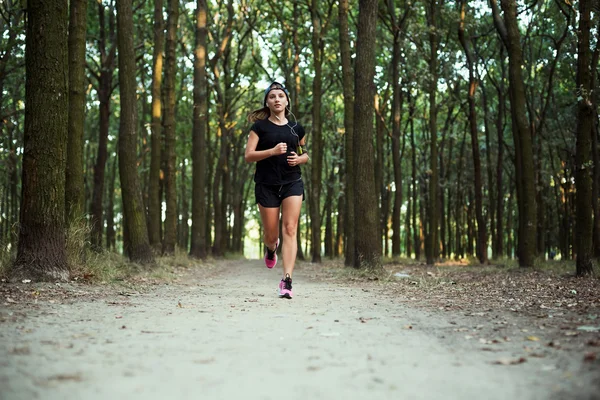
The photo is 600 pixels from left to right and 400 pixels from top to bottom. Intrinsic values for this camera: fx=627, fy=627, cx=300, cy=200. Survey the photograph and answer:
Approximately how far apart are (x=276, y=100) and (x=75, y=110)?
438 cm

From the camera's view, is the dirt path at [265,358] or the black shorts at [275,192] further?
the black shorts at [275,192]

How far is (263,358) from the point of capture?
3707 mm

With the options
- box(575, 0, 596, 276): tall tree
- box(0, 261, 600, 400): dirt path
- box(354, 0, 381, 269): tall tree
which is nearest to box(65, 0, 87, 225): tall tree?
box(0, 261, 600, 400): dirt path

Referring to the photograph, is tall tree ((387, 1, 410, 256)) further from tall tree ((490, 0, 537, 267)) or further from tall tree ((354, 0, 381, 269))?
tall tree ((354, 0, 381, 269))

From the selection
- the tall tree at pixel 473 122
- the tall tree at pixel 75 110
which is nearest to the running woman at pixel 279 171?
the tall tree at pixel 75 110

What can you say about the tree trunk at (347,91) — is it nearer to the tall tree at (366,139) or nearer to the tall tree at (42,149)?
the tall tree at (366,139)

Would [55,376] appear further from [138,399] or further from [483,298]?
[483,298]

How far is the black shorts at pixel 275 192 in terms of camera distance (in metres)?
7.68

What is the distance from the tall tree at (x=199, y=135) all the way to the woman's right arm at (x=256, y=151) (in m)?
12.3

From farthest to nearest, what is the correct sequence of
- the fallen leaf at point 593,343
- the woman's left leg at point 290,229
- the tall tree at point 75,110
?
the tall tree at point 75,110 < the woman's left leg at point 290,229 < the fallen leaf at point 593,343

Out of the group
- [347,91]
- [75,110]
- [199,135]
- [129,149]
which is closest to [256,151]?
[75,110]

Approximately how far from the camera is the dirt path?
9.71 feet

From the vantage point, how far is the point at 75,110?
1036cm

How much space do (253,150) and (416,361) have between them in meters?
4.41
